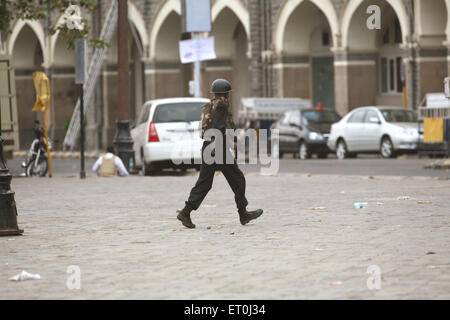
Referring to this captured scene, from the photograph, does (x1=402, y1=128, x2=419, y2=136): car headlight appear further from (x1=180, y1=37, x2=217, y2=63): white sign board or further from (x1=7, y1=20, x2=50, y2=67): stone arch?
(x1=7, y1=20, x2=50, y2=67): stone arch

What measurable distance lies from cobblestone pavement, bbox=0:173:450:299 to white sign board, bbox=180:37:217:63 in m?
13.1

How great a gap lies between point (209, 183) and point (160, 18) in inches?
1282

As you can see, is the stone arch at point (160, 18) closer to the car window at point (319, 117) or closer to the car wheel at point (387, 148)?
the car window at point (319, 117)

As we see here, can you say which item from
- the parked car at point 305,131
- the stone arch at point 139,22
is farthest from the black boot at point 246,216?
the stone arch at point 139,22

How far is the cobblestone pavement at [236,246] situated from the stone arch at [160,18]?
26.7m

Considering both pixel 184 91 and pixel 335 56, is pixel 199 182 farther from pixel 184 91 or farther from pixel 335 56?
pixel 184 91

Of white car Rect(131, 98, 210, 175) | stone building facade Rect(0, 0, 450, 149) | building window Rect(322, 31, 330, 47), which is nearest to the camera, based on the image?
white car Rect(131, 98, 210, 175)

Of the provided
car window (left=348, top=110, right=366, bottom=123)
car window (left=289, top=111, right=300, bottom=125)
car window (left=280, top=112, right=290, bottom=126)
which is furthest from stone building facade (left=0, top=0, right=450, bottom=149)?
car window (left=280, top=112, right=290, bottom=126)

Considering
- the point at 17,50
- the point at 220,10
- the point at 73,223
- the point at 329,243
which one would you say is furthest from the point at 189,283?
the point at 17,50

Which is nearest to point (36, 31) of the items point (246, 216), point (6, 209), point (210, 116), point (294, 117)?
point (294, 117)

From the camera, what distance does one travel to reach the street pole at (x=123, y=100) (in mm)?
24625

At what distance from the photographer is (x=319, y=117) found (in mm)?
33375

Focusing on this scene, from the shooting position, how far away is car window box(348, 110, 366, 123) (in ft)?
101

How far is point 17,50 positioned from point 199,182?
41119 mm
